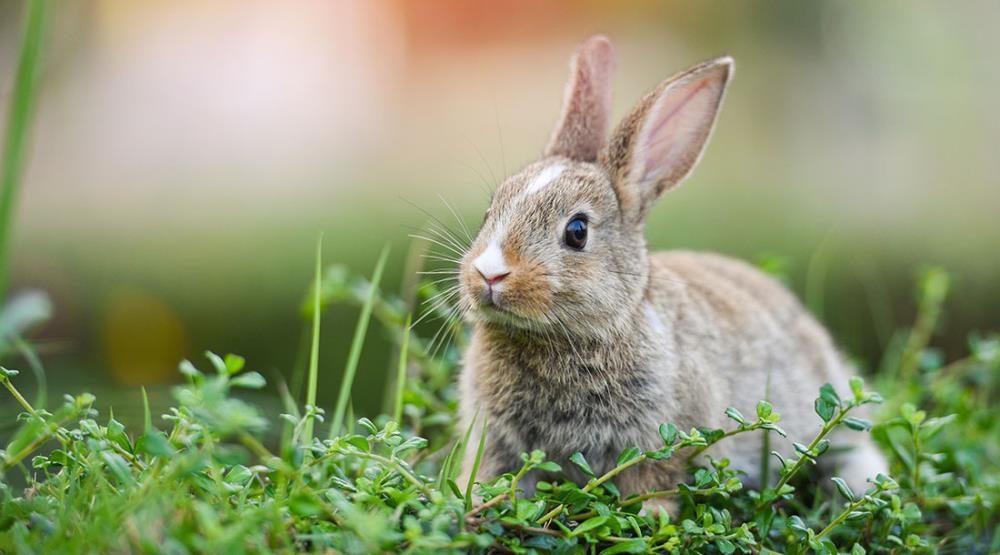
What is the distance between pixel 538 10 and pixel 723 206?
2.44 meters

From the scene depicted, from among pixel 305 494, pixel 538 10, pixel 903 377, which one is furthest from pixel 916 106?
pixel 305 494

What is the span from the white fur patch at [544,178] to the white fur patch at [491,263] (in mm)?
329

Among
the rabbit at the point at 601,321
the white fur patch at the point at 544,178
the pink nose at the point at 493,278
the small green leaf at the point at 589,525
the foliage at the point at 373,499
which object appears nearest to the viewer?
the foliage at the point at 373,499

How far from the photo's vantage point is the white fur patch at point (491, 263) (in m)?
2.83

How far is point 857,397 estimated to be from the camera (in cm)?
248

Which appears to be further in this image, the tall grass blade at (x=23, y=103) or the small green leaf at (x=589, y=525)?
the small green leaf at (x=589, y=525)

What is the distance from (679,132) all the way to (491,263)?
1.00 m

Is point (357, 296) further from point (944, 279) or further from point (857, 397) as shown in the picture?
point (944, 279)

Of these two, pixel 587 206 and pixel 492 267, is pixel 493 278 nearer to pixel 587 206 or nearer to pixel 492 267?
pixel 492 267

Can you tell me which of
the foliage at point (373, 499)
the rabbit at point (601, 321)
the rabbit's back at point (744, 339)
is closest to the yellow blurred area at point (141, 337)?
the foliage at point (373, 499)

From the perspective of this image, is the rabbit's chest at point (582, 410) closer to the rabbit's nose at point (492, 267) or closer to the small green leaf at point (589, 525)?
the rabbit's nose at point (492, 267)

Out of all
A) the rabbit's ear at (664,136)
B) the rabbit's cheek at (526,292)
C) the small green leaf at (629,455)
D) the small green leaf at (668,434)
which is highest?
the rabbit's ear at (664,136)

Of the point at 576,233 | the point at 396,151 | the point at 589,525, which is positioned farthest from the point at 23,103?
the point at 396,151

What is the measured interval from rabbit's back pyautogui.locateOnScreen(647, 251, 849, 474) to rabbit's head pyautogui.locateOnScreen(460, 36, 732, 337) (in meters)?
0.25
